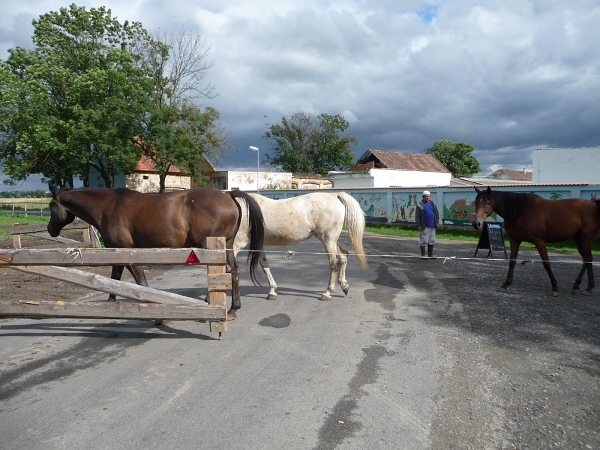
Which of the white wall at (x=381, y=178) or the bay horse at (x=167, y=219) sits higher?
the white wall at (x=381, y=178)

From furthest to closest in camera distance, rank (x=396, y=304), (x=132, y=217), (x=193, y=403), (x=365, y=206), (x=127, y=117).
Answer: (x=127, y=117) < (x=365, y=206) < (x=396, y=304) < (x=132, y=217) < (x=193, y=403)

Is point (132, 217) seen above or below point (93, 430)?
above

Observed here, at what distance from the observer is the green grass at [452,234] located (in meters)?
16.8

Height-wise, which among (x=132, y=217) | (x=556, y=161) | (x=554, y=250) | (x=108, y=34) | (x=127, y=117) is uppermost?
(x=108, y=34)

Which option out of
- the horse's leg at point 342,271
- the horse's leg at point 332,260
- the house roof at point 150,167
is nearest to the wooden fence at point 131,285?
the horse's leg at point 332,260

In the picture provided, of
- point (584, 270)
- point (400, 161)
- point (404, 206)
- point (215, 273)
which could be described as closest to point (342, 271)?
point (215, 273)

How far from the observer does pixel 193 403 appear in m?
3.73

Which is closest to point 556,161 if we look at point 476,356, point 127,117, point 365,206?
point 365,206

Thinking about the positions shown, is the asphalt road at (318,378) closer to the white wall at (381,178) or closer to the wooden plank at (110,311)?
the wooden plank at (110,311)

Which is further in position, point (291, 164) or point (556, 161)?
point (291, 164)

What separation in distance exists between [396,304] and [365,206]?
68.5 ft

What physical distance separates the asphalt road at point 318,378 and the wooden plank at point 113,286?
1.72 ft

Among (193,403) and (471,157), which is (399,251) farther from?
(471,157)

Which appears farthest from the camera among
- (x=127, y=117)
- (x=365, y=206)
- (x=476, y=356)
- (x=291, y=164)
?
(x=291, y=164)
